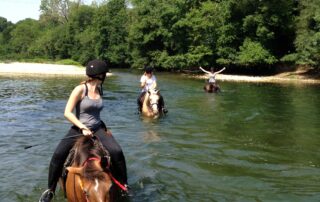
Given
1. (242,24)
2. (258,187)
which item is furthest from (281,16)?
(258,187)

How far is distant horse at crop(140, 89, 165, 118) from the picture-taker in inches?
640

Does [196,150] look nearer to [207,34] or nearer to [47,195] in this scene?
[47,195]

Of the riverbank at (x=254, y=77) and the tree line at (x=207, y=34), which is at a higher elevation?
the tree line at (x=207, y=34)

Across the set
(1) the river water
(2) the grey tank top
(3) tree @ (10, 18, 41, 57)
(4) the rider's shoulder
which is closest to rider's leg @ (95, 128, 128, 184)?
(2) the grey tank top

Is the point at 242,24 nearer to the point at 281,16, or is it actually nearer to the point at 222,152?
the point at 281,16

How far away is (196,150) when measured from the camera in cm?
1189

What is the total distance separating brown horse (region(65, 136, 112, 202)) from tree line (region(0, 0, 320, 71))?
33.8 meters

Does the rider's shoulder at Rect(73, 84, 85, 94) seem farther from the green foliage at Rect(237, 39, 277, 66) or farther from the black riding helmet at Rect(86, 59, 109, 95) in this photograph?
the green foliage at Rect(237, 39, 277, 66)

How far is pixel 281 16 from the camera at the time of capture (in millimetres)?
46875

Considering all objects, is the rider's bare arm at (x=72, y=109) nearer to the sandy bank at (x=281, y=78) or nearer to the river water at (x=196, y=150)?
the river water at (x=196, y=150)

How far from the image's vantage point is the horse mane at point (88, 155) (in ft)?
18.8

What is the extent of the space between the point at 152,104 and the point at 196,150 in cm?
467

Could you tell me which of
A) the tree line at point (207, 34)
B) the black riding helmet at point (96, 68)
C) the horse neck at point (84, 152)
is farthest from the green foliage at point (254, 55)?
the horse neck at point (84, 152)

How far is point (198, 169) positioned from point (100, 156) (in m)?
4.08
